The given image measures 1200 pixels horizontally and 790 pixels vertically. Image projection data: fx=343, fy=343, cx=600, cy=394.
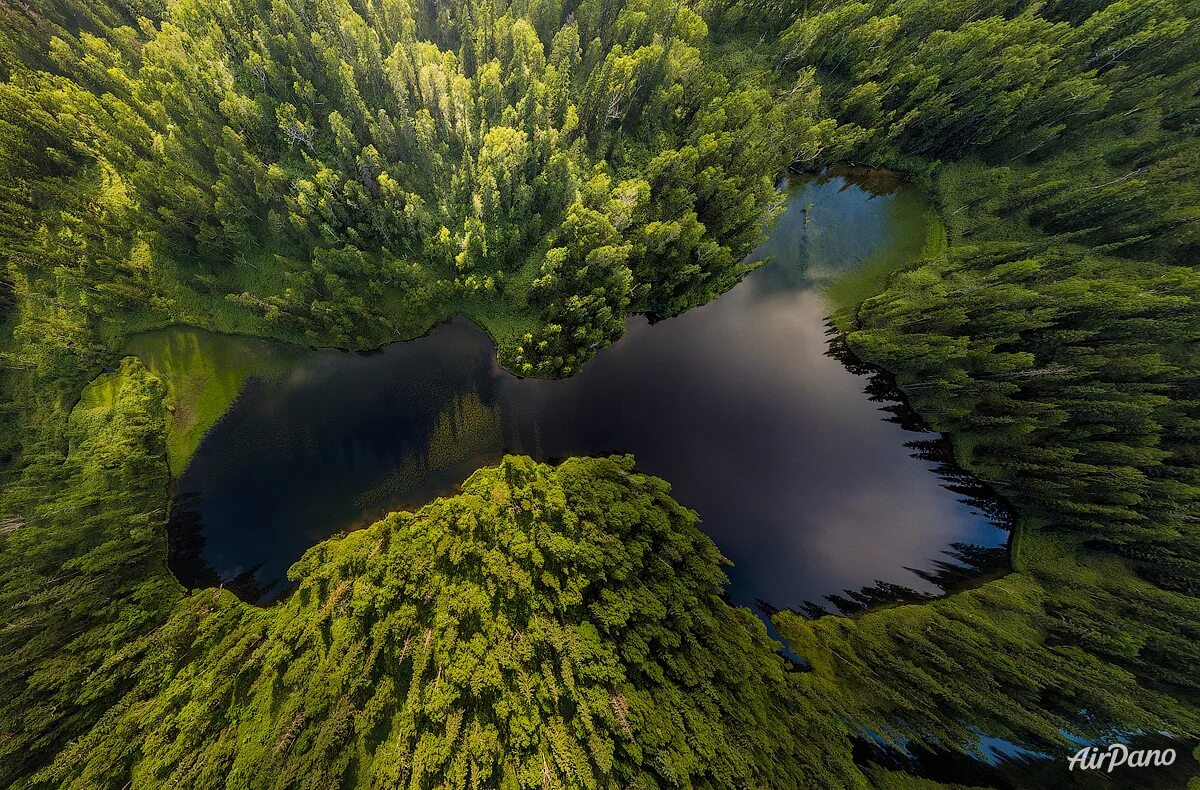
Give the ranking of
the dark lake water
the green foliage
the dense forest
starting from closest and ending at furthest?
the green foliage < the dense forest < the dark lake water

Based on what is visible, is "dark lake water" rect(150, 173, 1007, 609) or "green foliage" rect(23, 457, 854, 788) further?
"dark lake water" rect(150, 173, 1007, 609)

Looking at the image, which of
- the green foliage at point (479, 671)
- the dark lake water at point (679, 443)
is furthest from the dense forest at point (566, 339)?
the dark lake water at point (679, 443)

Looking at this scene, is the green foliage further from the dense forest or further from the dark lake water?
the dark lake water

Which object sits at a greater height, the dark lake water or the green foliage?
the dark lake water

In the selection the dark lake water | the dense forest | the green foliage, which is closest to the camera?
the green foliage

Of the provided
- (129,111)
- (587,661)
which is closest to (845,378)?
(587,661)

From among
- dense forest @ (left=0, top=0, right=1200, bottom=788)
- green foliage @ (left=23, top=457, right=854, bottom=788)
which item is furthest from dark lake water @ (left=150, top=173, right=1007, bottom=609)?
green foliage @ (left=23, top=457, right=854, bottom=788)

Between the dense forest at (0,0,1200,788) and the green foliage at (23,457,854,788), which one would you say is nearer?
the green foliage at (23,457,854,788)
